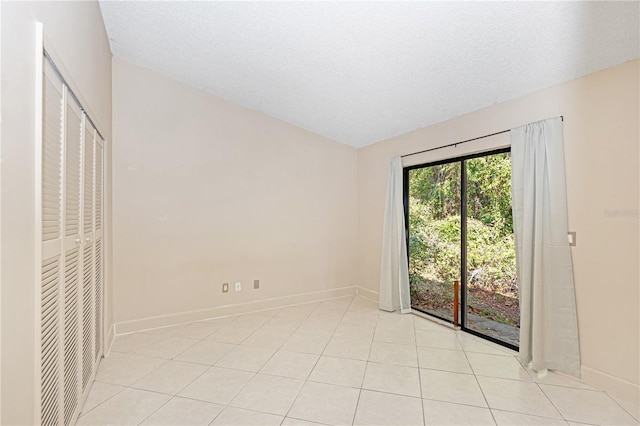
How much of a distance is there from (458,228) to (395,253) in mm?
870

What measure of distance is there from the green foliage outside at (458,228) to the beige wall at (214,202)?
1.11 metres

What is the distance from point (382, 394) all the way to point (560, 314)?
1.51m

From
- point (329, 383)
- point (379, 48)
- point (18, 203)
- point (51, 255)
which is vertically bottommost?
point (329, 383)

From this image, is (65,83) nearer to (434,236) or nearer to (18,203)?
(18,203)

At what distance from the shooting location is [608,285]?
88.4 inches

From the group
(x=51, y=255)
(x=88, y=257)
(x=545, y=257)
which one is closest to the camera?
(x=51, y=255)

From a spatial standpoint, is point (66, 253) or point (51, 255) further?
point (66, 253)

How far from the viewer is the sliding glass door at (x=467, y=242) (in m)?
3.09

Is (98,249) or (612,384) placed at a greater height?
(98,249)

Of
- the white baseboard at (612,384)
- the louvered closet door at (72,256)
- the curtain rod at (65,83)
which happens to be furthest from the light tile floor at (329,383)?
the curtain rod at (65,83)

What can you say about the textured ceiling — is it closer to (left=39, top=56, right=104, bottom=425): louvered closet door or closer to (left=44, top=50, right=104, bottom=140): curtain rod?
(left=44, top=50, right=104, bottom=140): curtain rod

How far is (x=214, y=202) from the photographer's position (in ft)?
12.5

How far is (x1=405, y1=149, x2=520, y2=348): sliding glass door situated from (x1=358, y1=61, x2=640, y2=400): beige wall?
62cm

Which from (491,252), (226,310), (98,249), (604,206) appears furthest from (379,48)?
(226,310)
